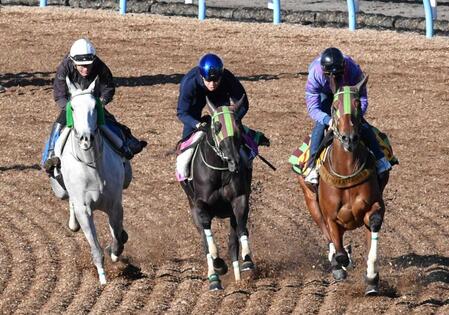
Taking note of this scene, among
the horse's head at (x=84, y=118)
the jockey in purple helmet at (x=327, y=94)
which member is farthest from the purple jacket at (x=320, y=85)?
the horse's head at (x=84, y=118)

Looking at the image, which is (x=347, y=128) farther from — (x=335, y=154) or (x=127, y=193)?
(x=127, y=193)

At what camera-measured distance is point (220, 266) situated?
43.6 feet

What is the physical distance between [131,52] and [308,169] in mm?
14256

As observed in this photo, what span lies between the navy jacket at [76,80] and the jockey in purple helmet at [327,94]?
2380mm

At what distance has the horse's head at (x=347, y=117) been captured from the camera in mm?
12102

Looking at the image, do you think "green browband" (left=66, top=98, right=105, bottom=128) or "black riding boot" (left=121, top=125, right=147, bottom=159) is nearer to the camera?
"green browband" (left=66, top=98, right=105, bottom=128)

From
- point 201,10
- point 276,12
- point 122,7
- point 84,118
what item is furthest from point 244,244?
point 122,7

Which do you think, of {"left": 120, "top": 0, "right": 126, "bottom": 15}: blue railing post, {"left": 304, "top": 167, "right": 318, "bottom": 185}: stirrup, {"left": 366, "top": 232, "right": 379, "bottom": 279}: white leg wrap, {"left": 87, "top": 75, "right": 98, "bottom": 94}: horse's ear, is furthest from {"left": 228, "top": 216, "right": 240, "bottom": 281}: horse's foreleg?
{"left": 120, "top": 0, "right": 126, "bottom": 15}: blue railing post

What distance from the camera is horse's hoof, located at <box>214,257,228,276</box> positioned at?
13258 mm

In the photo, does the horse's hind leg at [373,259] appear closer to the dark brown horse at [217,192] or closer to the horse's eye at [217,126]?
the dark brown horse at [217,192]

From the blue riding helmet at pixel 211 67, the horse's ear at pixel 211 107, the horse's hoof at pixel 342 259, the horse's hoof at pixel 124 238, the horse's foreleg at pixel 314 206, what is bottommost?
the horse's hoof at pixel 124 238

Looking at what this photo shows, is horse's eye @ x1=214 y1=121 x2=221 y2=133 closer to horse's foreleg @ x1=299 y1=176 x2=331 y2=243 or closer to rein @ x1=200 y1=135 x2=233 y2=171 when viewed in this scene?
rein @ x1=200 y1=135 x2=233 y2=171

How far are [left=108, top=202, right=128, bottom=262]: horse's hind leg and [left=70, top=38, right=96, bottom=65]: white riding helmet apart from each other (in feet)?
5.32

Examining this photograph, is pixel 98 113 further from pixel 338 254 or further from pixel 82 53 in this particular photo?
pixel 338 254
